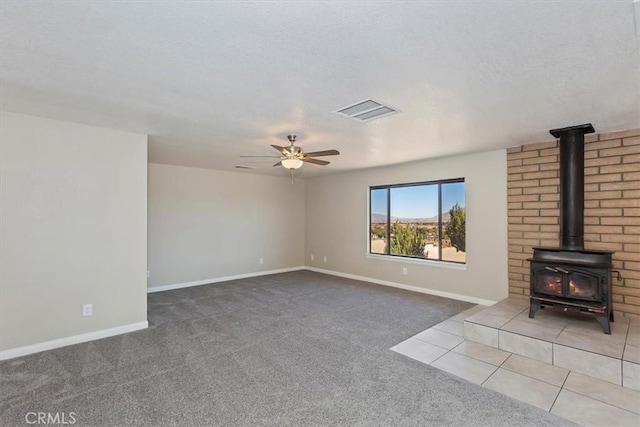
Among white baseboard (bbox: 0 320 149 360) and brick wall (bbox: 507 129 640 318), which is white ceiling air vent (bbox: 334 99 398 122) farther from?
white baseboard (bbox: 0 320 149 360)

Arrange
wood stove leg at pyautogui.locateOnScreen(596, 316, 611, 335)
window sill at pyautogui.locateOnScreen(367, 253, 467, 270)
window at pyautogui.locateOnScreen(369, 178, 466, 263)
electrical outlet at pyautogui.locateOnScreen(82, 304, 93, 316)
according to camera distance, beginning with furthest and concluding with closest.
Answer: window at pyautogui.locateOnScreen(369, 178, 466, 263) < window sill at pyautogui.locateOnScreen(367, 253, 467, 270) < electrical outlet at pyautogui.locateOnScreen(82, 304, 93, 316) < wood stove leg at pyautogui.locateOnScreen(596, 316, 611, 335)

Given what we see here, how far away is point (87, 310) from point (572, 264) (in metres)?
5.31

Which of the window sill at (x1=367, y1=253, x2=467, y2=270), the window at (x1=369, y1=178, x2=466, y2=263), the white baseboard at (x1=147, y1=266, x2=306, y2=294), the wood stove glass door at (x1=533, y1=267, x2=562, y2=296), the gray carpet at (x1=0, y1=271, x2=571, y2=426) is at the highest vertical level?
the window at (x1=369, y1=178, x2=466, y2=263)

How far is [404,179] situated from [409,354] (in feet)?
11.6

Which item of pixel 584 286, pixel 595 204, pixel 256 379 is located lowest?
pixel 256 379

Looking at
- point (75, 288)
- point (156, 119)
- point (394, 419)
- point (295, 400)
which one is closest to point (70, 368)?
point (75, 288)

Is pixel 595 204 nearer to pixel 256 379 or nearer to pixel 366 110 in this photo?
pixel 366 110

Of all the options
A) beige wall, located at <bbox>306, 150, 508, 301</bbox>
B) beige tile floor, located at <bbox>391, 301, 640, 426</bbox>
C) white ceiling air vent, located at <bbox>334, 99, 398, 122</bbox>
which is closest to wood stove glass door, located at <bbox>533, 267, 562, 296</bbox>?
beige tile floor, located at <bbox>391, 301, 640, 426</bbox>

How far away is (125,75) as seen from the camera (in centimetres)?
227

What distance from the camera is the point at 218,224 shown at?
6.66m

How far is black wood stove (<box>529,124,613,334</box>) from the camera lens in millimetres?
3082

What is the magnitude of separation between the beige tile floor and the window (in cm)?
166

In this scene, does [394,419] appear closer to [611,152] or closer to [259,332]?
[259,332]

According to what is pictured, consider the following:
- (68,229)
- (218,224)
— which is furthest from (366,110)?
(218,224)
